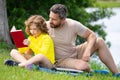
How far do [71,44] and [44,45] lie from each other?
1.44 ft

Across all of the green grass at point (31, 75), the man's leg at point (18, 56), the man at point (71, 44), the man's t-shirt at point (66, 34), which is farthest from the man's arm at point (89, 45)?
the man's leg at point (18, 56)

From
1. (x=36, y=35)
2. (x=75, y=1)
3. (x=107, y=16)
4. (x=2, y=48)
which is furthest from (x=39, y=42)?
(x=107, y=16)

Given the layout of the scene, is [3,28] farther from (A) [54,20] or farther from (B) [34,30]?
(A) [54,20]

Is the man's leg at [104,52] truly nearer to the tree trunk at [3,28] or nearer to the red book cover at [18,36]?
the red book cover at [18,36]

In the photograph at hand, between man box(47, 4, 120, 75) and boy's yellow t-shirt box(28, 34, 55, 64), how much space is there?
18 cm

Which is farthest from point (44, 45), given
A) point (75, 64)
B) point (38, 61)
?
point (75, 64)

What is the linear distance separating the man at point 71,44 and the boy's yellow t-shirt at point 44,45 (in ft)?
0.59

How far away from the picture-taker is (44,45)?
7684mm

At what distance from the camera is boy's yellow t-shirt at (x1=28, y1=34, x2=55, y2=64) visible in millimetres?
7664

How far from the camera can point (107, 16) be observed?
1633 centimetres

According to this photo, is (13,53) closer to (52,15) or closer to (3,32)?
(52,15)

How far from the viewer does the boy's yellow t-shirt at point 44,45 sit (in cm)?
766

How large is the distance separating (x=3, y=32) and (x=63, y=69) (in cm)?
377

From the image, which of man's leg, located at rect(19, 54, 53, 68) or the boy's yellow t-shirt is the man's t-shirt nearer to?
the boy's yellow t-shirt
